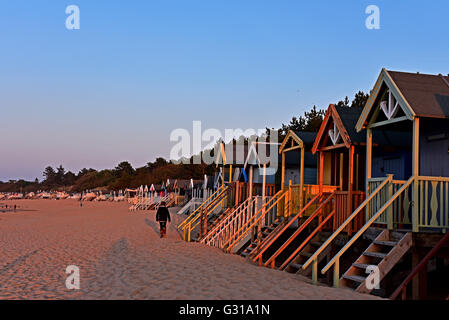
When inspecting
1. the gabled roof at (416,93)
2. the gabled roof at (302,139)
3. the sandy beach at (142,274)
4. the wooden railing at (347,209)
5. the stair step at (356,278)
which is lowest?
the sandy beach at (142,274)

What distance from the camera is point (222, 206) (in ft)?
73.7

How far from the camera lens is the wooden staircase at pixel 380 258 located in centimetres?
938

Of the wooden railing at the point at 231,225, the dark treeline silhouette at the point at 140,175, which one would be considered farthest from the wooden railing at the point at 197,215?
the dark treeline silhouette at the point at 140,175

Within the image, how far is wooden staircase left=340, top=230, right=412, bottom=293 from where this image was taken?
938 cm

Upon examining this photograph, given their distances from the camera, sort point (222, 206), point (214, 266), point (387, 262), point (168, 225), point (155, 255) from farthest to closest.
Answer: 1. point (168, 225)
2. point (222, 206)
3. point (155, 255)
4. point (214, 266)
5. point (387, 262)

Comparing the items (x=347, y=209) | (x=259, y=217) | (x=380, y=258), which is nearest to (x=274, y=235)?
(x=259, y=217)

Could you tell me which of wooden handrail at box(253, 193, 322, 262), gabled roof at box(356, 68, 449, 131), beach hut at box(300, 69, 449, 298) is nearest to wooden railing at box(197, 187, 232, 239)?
wooden handrail at box(253, 193, 322, 262)

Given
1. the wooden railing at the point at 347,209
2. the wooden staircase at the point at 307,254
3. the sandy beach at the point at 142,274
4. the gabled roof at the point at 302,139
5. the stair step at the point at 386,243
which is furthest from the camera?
the gabled roof at the point at 302,139

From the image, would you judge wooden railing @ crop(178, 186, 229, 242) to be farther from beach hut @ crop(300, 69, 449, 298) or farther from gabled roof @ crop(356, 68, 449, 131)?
gabled roof @ crop(356, 68, 449, 131)

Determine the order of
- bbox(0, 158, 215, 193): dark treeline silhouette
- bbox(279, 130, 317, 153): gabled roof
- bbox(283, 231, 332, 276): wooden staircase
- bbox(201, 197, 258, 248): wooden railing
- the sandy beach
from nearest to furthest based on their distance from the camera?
the sandy beach
bbox(283, 231, 332, 276): wooden staircase
bbox(279, 130, 317, 153): gabled roof
bbox(201, 197, 258, 248): wooden railing
bbox(0, 158, 215, 193): dark treeline silhouette

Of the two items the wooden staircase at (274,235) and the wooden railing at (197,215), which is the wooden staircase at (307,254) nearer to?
the wooden staircase at (274,235)
